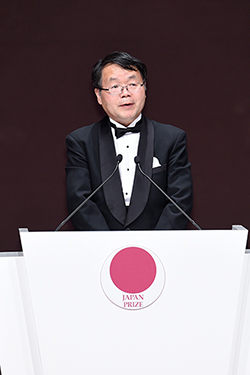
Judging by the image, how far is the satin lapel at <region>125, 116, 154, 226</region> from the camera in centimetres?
186

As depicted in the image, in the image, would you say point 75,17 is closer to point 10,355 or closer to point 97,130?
point 97,130

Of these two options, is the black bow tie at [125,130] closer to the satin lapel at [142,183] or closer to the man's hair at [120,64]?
the satin lapel at [142,183]

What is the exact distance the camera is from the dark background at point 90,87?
2.09 m

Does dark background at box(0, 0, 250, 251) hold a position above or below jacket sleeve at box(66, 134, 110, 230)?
above

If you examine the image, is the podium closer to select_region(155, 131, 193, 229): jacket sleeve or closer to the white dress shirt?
select_region(155, 131, 193, 229): jacket sleeve

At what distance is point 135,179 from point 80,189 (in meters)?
A: 0.26

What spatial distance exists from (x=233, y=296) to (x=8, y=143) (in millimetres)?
1539

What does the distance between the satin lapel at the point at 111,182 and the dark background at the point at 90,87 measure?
32 centimetres

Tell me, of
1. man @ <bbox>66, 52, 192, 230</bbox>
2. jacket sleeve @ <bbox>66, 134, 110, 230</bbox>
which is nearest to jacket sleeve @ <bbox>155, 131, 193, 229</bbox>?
man @ <bbox>66, 52, 192, 230</bbox>

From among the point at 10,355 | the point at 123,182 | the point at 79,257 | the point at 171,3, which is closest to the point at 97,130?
the point at 123,182

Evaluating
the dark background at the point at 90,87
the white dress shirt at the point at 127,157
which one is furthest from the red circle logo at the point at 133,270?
the dark background at the point at 90,87

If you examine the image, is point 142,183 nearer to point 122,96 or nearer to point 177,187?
point 177,187

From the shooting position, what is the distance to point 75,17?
6.83ft

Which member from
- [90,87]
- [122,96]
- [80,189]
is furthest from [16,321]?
[90,87]
